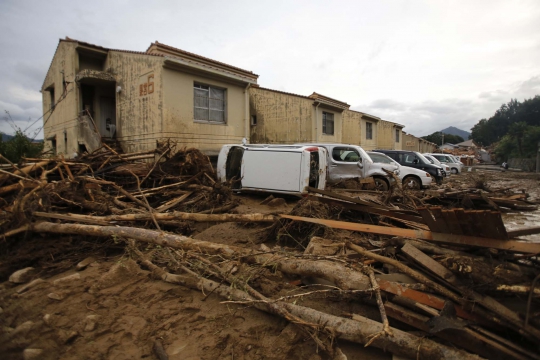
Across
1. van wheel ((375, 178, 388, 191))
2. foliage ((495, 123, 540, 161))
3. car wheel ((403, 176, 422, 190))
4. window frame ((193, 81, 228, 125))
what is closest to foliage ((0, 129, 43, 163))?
window frame ((193, 81, 228, 125))

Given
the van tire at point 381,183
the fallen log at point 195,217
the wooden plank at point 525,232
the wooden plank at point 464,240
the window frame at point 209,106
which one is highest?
the window frame at point 209,106

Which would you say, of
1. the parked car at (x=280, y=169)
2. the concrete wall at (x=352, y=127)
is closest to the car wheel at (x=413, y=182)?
the parked car at (x=280, y=169)

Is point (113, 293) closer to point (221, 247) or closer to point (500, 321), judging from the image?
point (221, 247)

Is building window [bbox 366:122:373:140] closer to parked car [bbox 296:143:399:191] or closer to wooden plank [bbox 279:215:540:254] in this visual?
parked car [bbox 296:143:399:191]

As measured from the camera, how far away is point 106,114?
1416cm

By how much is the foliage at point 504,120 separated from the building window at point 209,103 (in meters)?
68.7

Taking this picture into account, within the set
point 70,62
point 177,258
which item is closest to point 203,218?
point 177,258

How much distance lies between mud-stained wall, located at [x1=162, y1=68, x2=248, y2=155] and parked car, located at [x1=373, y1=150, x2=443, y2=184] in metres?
7.60

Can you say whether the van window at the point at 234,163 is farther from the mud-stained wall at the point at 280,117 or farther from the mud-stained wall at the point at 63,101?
the mud-stained wall at the point at 63,101

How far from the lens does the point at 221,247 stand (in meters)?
3.49

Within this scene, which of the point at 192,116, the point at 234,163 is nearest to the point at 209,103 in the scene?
the point at 192,116

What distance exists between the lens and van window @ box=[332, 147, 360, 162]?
33.3 feet

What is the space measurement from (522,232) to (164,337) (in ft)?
11.2

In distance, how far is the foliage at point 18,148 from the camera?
1165 cm
